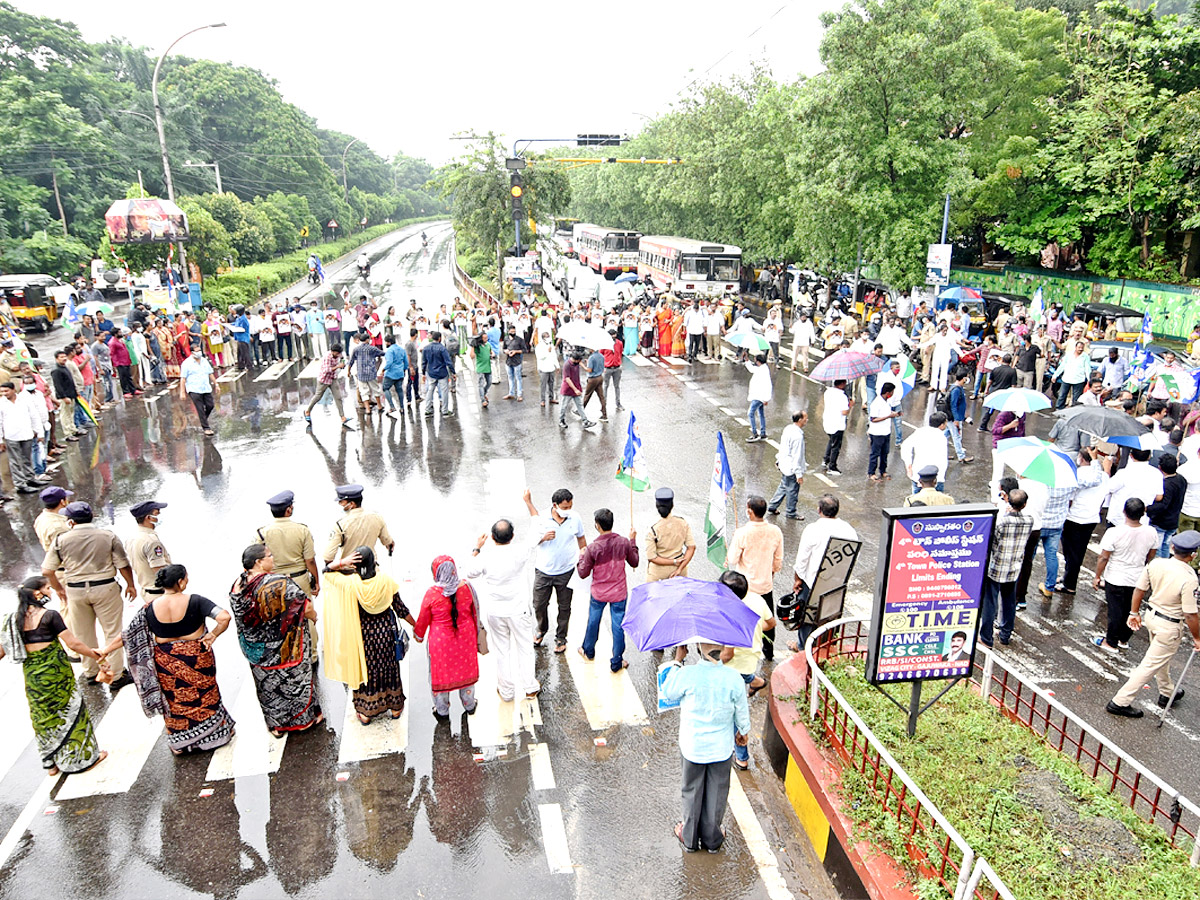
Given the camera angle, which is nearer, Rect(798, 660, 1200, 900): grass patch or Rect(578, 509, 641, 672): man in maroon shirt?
Rect(798, 660, 1200, 900): grass patch

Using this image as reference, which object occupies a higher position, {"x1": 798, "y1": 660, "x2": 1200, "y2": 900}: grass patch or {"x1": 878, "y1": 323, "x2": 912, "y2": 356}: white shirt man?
{"x1": 878, "y1": 323, "x2": 912, "y2": 356}: white shirt man

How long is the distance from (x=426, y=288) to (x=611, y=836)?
45.7 meters

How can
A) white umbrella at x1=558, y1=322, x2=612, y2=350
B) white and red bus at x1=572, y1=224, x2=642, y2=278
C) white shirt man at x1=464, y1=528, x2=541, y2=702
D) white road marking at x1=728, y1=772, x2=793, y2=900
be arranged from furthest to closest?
white and red bus at x1=572, y1=224, x2=642, y2=278 < white umbrella at x1=558, y1=322, x2=612, y2=350 < white shirt man at x1=464, y1=528, x2=541, y2=702 < white road marking at x1=728, y1=772, x2=793, y2=900

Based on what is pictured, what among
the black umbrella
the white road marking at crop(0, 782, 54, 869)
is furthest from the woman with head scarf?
the black umbrella

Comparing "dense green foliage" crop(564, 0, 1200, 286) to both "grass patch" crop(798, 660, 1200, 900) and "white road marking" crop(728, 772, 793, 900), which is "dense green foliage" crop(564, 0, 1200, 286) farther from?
"white road marking" crop(728, 772, 793, 900)

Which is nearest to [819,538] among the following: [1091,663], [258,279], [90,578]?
[1091,663]

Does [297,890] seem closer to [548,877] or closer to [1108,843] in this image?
[548,877]

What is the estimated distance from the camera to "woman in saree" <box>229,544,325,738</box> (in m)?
6.16

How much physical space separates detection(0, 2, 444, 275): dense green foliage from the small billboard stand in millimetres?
37067

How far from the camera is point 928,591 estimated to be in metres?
4.87

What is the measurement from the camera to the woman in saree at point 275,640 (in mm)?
6160

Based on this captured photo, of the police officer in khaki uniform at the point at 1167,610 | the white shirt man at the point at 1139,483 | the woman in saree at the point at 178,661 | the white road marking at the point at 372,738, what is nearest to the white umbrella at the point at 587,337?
the white shirt man at the point at 1139,483

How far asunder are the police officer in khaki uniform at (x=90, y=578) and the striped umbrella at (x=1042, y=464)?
8393 millimetres

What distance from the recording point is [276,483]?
41.9ft
